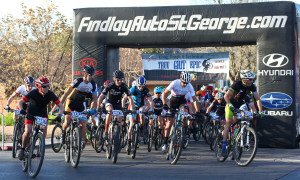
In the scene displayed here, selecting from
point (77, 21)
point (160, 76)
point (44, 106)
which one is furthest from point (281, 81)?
point (44, 106)


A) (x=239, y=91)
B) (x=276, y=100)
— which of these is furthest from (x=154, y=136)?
(x=276, y=100)

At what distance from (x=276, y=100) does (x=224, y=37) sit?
2540mm

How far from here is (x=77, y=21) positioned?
53.9ft

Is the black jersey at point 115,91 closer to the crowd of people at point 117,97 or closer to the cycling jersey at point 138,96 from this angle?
the crowd of people at point 117,97

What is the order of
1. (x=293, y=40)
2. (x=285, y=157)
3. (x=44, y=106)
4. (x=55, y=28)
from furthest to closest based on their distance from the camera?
(x=55, y=28) → (x=293, y=40) → (x=285, y=157) → (x=44, y=106)

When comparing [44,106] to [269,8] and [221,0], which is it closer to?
[269,8]

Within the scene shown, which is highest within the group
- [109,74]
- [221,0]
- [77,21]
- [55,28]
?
[221,0]

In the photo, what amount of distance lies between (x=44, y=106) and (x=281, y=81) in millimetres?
7953

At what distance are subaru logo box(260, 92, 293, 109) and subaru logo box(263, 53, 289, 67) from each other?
0.89 metres

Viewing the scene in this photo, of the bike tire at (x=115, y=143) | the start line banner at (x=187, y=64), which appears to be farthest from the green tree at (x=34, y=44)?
the bike tire at (x=115, y=143)

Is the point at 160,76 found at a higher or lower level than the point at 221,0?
lower

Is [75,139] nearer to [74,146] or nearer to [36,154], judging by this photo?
[74,146]

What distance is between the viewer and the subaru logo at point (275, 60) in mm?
15062

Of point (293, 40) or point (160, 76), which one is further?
point (160, 76)
